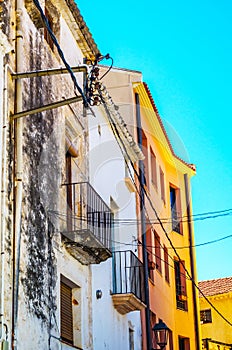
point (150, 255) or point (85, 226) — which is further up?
point (150, 255)

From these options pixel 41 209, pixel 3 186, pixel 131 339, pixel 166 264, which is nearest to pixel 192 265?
pixel 166 264

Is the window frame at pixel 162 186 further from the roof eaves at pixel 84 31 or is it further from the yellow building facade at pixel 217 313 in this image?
the roof eaves at pixel 84 31

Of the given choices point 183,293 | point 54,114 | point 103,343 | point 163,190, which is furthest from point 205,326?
point 54,114

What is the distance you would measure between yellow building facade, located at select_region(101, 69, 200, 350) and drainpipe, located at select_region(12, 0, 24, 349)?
29.0 feet

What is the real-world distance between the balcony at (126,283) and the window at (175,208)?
10.1 m

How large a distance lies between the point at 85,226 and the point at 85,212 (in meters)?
0.64

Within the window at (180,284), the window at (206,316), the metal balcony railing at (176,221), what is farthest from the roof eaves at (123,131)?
the window at (206,316)

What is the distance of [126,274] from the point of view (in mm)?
18047

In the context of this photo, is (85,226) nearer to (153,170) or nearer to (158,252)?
(158,252)

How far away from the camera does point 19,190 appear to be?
11.5m

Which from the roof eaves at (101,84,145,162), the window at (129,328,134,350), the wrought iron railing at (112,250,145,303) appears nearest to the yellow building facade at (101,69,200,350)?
the roof eaves at (101,84,145,162)

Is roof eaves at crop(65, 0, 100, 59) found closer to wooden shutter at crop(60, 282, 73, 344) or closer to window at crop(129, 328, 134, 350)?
wooden shutter at crop(60, 282, 73, 344)

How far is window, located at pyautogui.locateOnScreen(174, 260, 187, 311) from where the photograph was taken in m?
28.2

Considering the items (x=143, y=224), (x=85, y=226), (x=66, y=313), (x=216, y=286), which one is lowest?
(x=66, y=313)
